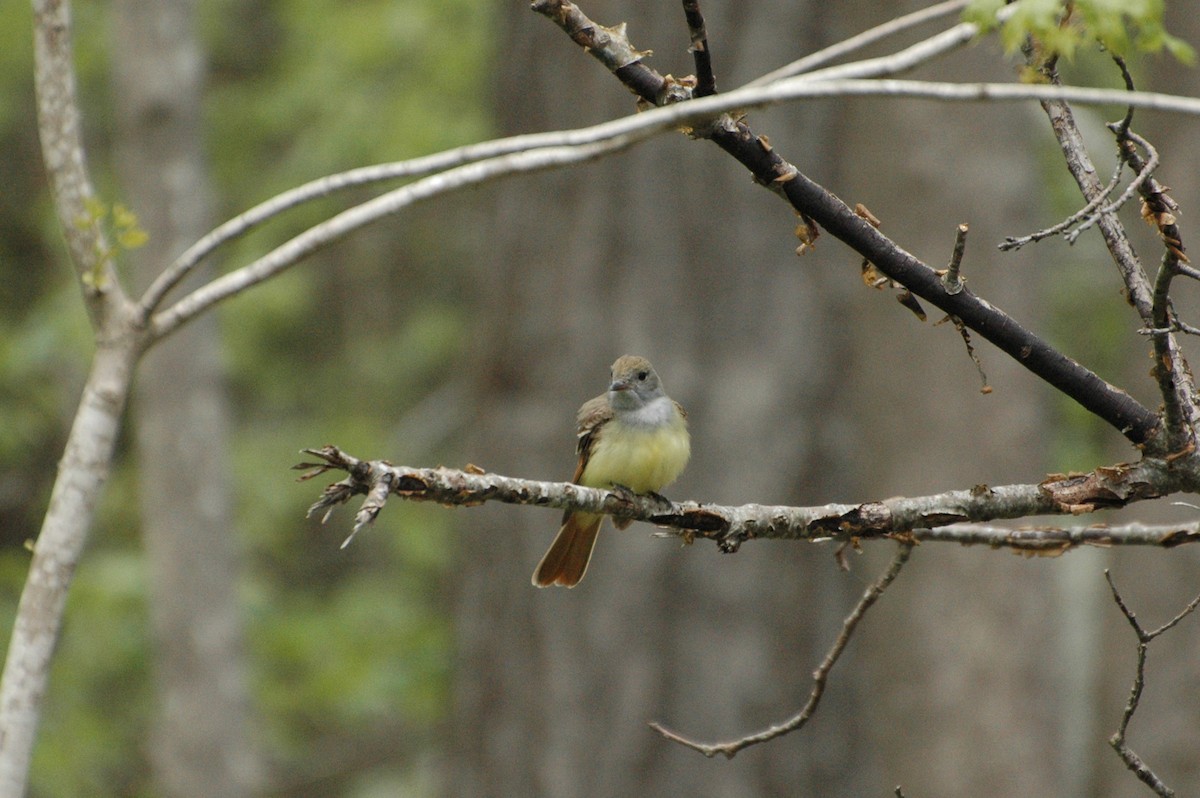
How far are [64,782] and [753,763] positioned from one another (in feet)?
19.0

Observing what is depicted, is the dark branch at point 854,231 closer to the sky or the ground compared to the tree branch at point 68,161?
closer to the ground

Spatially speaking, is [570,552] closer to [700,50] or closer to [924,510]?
[924,510]

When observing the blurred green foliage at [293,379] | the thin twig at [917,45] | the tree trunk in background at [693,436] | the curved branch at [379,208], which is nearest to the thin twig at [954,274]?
the thin twig at [917,45]

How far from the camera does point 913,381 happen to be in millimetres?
9078

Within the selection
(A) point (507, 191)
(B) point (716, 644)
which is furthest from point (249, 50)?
(B) point (716, 644)

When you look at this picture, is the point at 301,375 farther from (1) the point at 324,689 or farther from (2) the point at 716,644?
(2) the point at 716,644

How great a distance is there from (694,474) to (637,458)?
11.6ft

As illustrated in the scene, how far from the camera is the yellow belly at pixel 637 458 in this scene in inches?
165

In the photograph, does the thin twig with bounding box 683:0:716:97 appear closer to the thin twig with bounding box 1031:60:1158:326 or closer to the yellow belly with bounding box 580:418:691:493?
the thin twig with bounding box 1031:60:1158:326

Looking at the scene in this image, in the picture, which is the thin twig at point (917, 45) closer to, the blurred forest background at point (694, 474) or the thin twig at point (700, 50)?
the thin twig at point (700, 50)

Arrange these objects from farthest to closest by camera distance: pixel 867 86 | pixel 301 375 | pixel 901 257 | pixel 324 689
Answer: pixel 301 375, pixel 324 689, pixel 901 257, pixel 867 86

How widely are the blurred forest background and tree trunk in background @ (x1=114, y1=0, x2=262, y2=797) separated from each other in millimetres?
22

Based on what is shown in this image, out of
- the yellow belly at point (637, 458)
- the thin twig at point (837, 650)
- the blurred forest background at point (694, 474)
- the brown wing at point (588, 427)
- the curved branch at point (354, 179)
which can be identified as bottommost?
the thin twig at point (837, 650)

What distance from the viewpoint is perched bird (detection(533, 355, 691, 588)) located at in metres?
4.12
